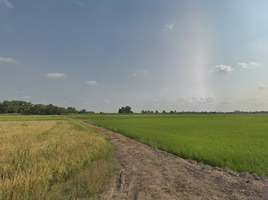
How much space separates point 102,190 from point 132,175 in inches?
51.6

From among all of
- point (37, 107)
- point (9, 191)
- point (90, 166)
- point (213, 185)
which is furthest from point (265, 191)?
point (37, 107)

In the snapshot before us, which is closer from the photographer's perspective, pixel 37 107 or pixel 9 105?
pixel 37 107

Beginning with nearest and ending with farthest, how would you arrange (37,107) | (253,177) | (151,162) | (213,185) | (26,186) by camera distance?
1. (26,186)
2. (213,185)
3. (253,177)
4. (151,162)
5. (37,107)

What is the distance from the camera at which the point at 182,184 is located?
3844 mm

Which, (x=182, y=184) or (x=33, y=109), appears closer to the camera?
(x=182, y=184)

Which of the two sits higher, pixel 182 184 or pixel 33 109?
pixel 33 109

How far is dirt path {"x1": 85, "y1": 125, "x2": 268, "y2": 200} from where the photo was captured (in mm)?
3303

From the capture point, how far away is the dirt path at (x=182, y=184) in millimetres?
3303

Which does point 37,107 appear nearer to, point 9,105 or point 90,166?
point 9,105

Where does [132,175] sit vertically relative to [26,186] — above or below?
below

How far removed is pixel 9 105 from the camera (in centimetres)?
12888

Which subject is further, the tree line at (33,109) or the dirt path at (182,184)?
the tree line at (33,109)

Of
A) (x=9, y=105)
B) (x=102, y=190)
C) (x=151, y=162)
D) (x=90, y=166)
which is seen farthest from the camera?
(x=9, y=105)

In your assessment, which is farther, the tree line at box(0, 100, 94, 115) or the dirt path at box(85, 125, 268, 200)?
the tree line at box(0, 100, 94, 115)
